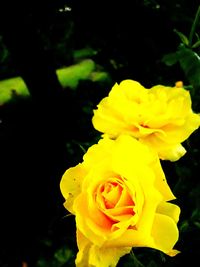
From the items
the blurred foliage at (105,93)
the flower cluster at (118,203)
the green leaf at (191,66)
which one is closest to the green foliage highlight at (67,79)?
the blurred foliage at (105,93)

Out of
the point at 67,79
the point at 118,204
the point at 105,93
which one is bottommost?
the point at 67,79

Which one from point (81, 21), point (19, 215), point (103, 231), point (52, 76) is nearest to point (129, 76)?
point (81, 21)

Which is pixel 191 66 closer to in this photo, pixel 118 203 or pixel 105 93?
pixel 118 203

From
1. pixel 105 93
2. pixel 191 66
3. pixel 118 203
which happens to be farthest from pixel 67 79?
pixel 118 203

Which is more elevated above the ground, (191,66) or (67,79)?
(191,66)

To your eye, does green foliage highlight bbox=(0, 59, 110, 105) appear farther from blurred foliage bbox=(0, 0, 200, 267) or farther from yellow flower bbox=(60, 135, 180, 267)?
yellow flower bbox=(60, 135, 180, 267)

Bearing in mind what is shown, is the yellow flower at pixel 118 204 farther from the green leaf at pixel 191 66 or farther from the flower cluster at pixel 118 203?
the green leaf at pixel 191 66

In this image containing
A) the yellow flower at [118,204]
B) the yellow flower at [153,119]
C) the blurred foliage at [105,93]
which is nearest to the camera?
the yellow flower at [118,204]

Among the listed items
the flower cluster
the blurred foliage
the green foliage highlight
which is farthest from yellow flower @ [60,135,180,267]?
the green foliage highlight
